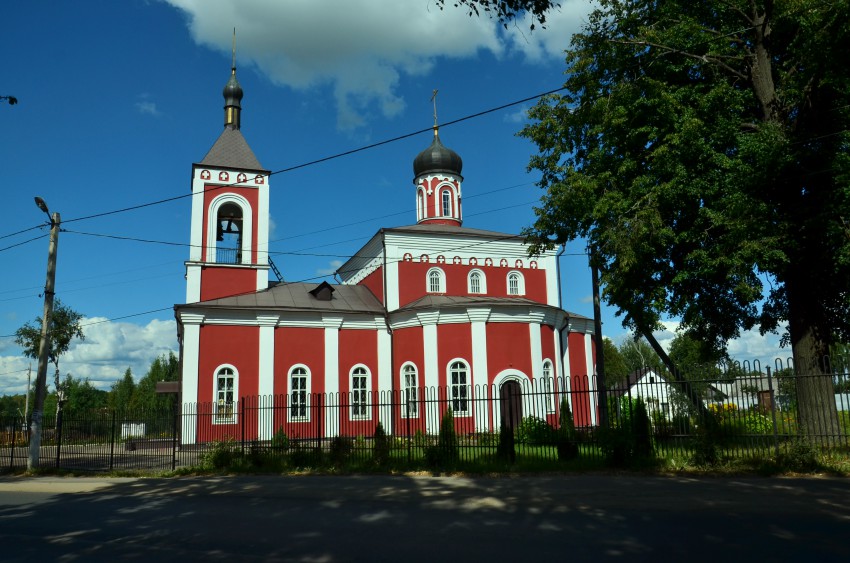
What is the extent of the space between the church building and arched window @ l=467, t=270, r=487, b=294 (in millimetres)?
63

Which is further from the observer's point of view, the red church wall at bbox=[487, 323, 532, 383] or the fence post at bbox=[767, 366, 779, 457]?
the red church wall at bbox=[487, 323, 532, 383]

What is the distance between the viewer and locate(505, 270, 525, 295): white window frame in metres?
27.2

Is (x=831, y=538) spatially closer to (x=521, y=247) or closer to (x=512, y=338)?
(x=512, y=338)

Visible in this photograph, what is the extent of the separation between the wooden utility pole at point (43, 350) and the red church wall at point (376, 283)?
12413 millimetres

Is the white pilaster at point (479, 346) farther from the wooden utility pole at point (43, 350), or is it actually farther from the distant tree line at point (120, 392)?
the distant tree line at point (120, 392)

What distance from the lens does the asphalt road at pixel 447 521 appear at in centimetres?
629

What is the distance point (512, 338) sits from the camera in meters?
22.9

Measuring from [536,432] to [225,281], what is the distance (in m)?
15.0

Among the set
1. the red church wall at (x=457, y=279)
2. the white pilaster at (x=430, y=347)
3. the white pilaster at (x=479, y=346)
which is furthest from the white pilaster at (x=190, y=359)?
the white pilaster at (x=479, y=346)

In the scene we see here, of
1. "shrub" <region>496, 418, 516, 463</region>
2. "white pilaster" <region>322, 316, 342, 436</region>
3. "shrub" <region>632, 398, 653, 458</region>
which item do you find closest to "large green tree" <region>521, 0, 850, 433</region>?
"shrub" <region>632, 398, 653, 458</region>

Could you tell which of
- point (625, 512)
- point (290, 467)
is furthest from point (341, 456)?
point (625, 512)

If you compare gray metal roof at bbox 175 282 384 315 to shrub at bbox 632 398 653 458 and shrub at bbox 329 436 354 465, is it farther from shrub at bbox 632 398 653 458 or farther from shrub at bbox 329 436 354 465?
shrub at bbox 632 398 653 458

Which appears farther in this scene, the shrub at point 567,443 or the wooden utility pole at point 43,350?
the wooden utility pole at point 43,350

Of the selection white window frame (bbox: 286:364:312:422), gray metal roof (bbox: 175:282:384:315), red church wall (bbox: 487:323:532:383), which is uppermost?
gray metal roof (bbox: 175:282:384:315)
